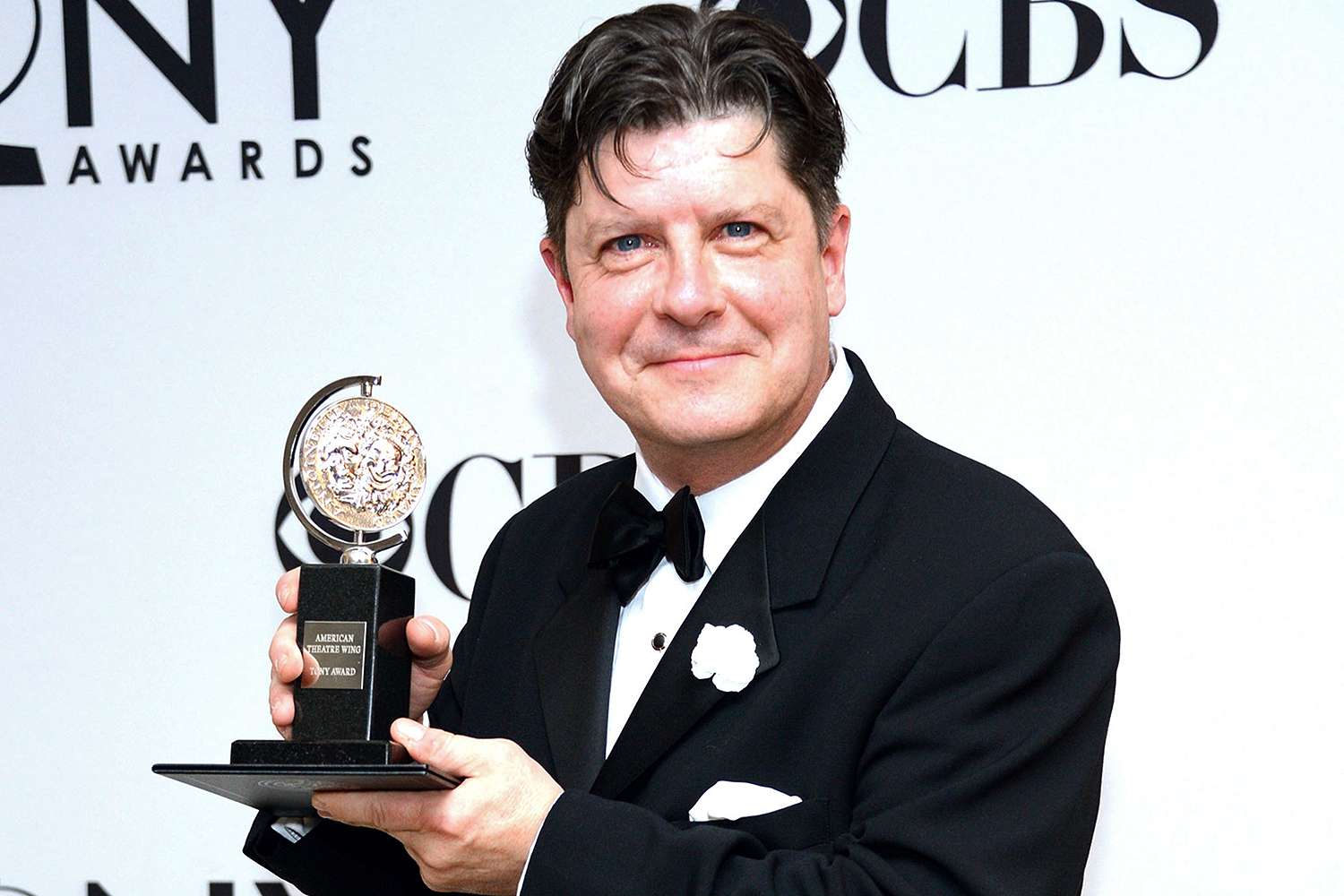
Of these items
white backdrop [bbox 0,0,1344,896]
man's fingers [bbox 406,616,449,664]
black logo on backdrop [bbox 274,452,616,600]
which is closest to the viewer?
man's fingers [bbox 406,616,449,664]

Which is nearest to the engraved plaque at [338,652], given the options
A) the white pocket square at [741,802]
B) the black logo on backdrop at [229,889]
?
the white pocket square at [741,802]

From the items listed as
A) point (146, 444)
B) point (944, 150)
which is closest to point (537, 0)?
point (944, 150)

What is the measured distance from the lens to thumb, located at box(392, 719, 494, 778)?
4.40ft

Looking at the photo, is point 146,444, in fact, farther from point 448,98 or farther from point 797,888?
point 797,888

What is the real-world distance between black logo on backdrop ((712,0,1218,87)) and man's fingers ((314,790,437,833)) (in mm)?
1177

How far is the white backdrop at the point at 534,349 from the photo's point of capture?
206cm

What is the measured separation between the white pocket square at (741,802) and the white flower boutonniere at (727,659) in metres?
0.09

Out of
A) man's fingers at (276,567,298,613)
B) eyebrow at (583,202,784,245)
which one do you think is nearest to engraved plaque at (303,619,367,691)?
man's fingers at (276,567,298,613)

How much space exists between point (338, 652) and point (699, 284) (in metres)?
0.48

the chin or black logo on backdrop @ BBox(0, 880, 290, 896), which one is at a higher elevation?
the chin

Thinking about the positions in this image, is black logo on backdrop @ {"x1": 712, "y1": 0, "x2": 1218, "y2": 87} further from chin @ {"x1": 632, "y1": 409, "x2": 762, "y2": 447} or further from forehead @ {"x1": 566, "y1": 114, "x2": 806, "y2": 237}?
chin @ {"x1": 632, "y1": 409, "x2": 762, "y2": 447}

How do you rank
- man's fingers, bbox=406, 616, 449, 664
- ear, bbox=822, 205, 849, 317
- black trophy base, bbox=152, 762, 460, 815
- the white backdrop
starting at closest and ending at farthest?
black trophy base, bbox=152, 762, 460, 815 → man's fingers, bbox=406, 616, 449, 664 → ear, bbox=822, 205, 849, 317 → the white backdrop

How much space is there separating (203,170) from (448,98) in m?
0.38

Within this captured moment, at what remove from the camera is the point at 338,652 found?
146cm
